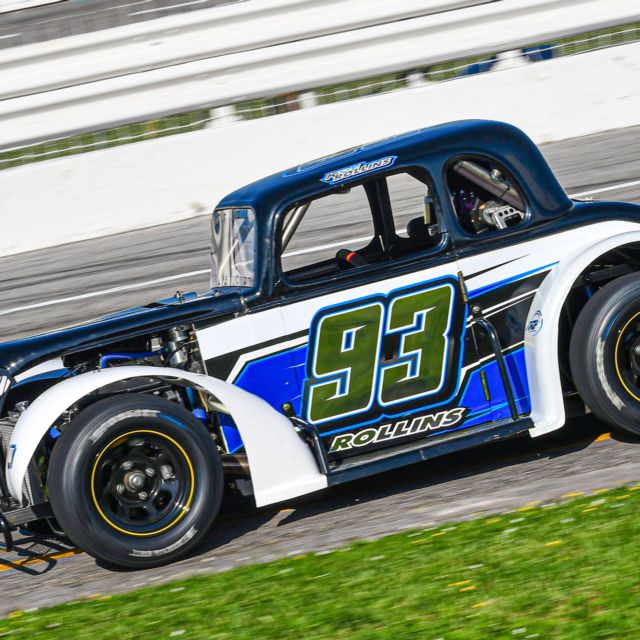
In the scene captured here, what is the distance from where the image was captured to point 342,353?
582cm

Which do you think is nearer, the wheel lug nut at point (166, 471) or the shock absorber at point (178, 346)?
the wheel lug nut at point (166, 471)

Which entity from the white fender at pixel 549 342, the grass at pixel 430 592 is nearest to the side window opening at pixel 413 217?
the white fender at pixel 549 342

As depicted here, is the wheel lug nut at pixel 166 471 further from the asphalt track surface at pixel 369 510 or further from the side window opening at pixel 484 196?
the side window opening at pixel 484 196

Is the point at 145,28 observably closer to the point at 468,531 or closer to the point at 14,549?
the point at 14,549

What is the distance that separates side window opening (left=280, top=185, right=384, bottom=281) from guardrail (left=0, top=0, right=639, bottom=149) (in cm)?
747

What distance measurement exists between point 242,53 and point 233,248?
8241 millimetres

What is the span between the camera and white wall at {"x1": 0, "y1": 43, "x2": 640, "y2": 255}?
44.0 feet

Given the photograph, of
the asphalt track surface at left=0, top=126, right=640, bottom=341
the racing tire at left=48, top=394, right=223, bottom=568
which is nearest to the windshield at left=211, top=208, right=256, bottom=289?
the racing tire at left=48, top=394, right=223, bottom=568

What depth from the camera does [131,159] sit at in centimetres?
1350

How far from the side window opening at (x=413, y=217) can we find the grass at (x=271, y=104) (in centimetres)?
778

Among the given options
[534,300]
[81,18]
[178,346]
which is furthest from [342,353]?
[81,18]

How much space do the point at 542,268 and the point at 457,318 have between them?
0.58 metres

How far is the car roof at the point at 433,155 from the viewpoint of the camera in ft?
19.7

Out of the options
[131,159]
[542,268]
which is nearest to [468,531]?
[542,268]
